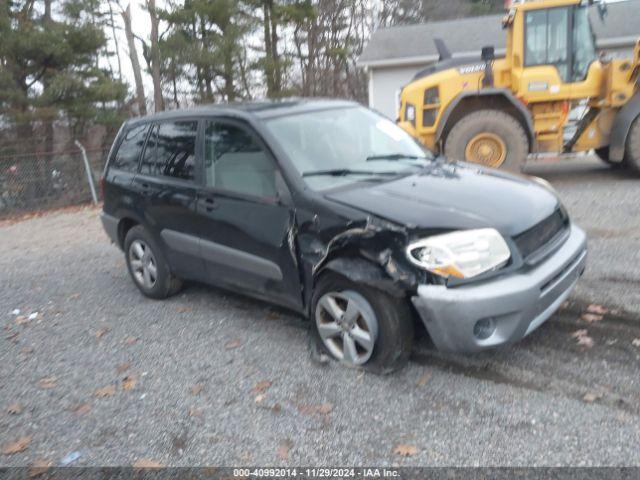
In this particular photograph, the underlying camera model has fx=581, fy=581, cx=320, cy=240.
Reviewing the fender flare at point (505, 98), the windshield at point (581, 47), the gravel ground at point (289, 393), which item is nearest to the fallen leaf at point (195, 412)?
the gravel ground at point (289, 393)

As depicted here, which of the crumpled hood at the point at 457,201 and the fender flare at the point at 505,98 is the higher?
the fender flare at the point at 505,98

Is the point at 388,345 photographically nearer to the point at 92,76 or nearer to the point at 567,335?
the point at 567,335

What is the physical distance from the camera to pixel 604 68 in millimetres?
9367

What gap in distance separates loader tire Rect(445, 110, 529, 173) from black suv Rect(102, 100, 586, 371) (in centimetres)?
492

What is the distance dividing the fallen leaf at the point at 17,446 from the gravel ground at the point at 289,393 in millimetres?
11

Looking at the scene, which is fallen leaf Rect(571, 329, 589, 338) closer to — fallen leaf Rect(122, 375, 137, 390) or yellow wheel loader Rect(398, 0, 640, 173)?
fallen leaf Rect(122, 375, 137, 390)

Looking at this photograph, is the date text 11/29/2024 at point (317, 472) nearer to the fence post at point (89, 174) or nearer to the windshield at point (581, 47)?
the windshield at point (581, 47)

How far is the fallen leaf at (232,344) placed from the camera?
4.41 m

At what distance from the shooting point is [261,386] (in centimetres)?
380

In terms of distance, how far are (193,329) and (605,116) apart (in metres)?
7.75

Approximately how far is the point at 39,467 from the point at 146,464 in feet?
2.03

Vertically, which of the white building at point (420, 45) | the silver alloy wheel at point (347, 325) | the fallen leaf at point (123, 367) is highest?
the white building at point (420, 45)

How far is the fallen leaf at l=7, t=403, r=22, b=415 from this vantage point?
382 centimetres

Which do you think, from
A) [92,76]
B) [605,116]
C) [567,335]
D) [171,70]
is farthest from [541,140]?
[171,70]
